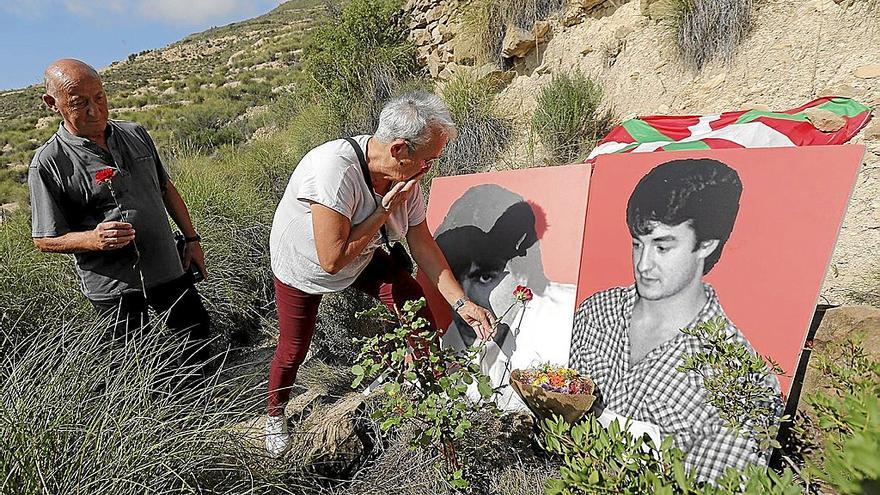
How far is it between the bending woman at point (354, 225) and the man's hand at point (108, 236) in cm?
58

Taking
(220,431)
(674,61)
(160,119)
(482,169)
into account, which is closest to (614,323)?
(220,431)

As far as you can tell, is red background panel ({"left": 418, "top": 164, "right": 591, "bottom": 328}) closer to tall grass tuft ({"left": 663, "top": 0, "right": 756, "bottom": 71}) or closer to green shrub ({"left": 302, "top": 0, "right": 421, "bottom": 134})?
tall grass tuft ({"left": 663, "top": 0, "right": 756, "bottom": 71})

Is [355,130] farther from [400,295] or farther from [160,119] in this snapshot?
[160,119]

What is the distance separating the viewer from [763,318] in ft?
5.31

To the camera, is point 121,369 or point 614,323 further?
point 614,323

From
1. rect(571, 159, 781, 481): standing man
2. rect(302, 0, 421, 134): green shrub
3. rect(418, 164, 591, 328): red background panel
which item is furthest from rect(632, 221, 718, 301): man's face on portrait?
rect(302, 0, 421, 134): green shrub

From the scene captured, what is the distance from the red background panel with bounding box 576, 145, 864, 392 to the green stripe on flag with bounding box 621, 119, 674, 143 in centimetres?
69

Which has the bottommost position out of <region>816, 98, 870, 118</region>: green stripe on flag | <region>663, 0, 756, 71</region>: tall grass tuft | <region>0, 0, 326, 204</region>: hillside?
<region>0, 0, 326, 204</region>: hillside

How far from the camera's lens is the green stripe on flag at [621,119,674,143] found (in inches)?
103

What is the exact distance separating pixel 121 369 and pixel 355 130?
187 inches

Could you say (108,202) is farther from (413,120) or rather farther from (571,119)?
(571,119)

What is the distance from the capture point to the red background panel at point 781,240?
1558mm

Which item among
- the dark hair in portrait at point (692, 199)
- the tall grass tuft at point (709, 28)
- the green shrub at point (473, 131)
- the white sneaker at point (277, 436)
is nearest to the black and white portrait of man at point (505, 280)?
the dark hair in portrait at point (692, 199)

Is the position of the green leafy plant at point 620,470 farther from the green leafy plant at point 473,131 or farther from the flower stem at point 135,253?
the green leafy plant at point 473,131
